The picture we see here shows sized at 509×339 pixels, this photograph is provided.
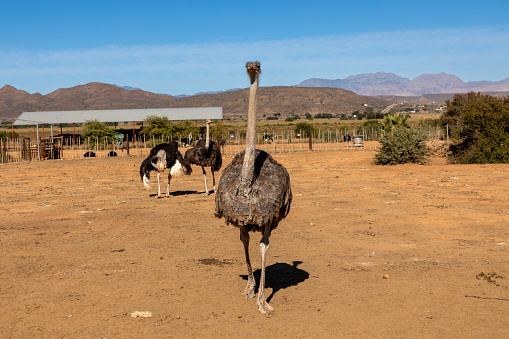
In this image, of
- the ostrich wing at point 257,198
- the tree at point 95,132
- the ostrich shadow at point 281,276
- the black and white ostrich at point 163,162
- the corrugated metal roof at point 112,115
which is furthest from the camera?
the corrugated metal roof at point 112,115

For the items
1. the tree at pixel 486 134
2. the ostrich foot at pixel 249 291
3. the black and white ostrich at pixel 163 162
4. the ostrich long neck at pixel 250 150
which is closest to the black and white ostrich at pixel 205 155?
the black and white ostrich at pixel 163 162

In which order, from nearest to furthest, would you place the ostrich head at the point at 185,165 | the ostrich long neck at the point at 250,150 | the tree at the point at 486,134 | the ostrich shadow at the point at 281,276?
the ostrich long neck at the point at 250,150, the ostrich shadow at the point at 281,276, the ostrich head at the point at 185,165, the tree at the point at 486,134

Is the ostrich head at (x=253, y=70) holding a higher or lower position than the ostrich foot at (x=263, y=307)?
higher

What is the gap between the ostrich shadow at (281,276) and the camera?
729 cm

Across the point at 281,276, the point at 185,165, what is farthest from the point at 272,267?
the point at 185,165

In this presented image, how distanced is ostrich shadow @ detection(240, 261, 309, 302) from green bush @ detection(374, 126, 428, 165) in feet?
56.2

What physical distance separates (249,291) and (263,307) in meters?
0.55

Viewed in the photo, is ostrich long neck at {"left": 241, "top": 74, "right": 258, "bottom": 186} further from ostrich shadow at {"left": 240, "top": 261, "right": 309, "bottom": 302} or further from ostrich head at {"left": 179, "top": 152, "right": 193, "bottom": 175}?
ostrich head at {"left": 179, "top": 152, "right": 193, "bottom": 175}

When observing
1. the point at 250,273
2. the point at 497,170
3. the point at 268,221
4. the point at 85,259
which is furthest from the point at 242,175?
the point at 497,170

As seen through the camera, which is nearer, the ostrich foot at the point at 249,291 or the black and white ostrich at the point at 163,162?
the ostrich foot at the point at 249,291

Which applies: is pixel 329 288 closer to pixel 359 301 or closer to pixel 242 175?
pixel 359 301

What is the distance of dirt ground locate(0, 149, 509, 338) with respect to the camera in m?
5.86

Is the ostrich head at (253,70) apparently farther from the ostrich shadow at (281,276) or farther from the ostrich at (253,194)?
the ostrich shadow at (281,276)

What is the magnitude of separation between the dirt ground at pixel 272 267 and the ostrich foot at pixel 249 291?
5.0 inches
